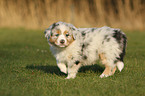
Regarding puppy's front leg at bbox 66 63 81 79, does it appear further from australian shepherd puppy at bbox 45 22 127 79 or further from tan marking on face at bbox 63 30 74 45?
tan marking on face at bbox 63 30 74 45

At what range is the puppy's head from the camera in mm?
5395

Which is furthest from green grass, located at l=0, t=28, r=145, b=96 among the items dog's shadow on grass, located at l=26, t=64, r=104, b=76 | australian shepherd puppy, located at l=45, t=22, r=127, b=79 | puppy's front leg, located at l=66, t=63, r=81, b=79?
australian shepherd puppy, located at l=45, t=22, r=127, b=79

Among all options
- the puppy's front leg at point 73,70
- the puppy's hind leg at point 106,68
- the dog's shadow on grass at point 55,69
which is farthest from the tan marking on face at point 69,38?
the dog's shadow on grass at point 55,69

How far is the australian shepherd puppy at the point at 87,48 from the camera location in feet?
18.5

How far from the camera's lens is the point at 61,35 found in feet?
17.8

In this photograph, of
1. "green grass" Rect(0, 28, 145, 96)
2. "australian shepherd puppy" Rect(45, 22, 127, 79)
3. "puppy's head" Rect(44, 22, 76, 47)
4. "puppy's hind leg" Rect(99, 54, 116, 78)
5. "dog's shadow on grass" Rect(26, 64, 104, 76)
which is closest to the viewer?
"green grass" Rect(0, 28, 145, 96)

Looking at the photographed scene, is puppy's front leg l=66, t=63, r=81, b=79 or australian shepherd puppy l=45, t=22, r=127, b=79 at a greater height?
australian shepherd puppy l=45, t=22, r=127, b=79

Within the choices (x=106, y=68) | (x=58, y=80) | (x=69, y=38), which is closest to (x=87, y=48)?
(x=69, y=38)

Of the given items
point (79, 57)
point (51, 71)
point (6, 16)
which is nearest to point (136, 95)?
point (79, 57)

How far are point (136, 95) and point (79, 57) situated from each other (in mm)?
1636

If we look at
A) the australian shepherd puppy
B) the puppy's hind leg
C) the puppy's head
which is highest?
the puppy's head

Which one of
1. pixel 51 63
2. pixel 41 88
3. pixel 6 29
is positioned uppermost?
pixel 41 88

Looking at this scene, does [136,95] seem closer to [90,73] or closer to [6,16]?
[90,73]

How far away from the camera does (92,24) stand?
Answer: 1708 centimetres
